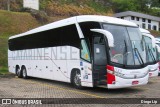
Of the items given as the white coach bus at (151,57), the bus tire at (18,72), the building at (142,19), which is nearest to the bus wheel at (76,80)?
the white coach bus at (151,57)

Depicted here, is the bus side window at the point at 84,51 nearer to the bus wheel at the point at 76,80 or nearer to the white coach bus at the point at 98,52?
the white coach bus at the point at 98,52

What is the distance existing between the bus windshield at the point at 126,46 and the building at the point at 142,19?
198 feet

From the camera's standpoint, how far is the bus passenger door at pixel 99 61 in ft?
45.0

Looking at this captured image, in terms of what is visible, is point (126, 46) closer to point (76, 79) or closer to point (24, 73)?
point (76, 79)

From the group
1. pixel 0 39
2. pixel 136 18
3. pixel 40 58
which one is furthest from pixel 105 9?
pixel 40 58

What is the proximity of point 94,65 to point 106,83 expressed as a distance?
0.96 metres

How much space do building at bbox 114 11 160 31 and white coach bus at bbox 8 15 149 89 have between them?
58.4 metres

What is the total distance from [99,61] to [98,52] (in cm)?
A: 39

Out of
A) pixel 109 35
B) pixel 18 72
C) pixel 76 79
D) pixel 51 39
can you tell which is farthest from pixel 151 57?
pixel 18 72

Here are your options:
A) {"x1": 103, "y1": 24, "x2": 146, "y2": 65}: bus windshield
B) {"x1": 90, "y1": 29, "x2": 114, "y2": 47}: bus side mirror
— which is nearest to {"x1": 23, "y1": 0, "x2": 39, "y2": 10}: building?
{"x1": 103, "y1": 24, "x2": 146, "y2": 65}: bus windshield

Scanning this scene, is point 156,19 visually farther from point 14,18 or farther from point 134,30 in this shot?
point 134,30

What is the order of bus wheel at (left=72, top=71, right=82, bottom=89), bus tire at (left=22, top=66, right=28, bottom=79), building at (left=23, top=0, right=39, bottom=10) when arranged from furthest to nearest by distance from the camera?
building at (left=23, top=0, right=39, bottom=10) < bus tire at (left=22, top=66, right=28, bottom=79) < bus wheel at (left=72, top=71, right=82, bottom=89)

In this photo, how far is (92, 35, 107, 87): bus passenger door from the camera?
540 inches

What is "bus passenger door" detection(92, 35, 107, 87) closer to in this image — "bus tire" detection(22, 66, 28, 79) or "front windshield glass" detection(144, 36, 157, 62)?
"front windshield glass" detection(144, 36, 157, 62)
